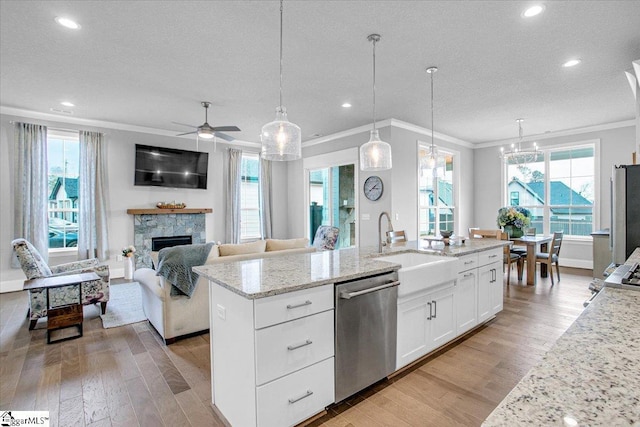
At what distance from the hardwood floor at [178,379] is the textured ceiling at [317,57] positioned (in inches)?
115

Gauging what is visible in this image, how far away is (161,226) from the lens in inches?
246

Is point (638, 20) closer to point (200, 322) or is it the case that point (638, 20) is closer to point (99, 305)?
point (200, 322)

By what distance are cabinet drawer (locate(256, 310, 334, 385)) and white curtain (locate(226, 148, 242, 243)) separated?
5539 millimetres

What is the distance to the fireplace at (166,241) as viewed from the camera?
6.15 m

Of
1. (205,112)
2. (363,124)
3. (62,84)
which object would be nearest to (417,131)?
(363,124)

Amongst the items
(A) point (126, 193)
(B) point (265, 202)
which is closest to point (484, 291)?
(B) point (265, 202)

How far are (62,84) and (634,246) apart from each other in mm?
Result: 6293

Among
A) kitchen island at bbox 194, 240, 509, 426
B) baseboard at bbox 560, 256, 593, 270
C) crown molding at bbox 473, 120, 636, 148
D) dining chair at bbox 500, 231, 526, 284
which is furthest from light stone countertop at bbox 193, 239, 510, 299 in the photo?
crown molding at bbox 473, 120, 636, 148

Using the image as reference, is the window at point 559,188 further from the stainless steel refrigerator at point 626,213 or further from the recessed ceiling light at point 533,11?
the recessed ceiling light at point 533,11

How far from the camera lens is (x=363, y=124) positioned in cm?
600

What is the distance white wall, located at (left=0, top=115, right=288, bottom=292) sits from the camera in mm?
4977

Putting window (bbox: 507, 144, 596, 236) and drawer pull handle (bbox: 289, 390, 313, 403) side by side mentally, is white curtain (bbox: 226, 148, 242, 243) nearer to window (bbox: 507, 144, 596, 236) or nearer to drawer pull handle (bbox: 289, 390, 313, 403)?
drawer pull handle (bbox: 289, 390, 313, 403)

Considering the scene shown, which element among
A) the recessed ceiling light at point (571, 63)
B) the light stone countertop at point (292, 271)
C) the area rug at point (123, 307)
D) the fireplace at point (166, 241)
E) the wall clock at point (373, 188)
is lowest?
the area rug at point (123, 307)

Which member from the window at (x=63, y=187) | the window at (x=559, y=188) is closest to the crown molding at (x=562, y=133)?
the window at (x=559, y=188)
